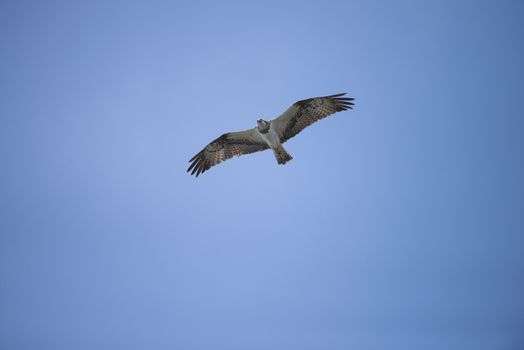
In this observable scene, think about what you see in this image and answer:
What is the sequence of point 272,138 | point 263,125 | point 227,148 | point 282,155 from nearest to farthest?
point 263,125, point 272,138, point 282,155, point 227,148

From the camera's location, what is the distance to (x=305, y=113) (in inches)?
520

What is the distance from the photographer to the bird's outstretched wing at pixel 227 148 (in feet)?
44.8

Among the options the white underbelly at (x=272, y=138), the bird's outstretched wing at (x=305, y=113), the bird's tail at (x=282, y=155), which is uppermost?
the bird's outstretched wing at (x=305, y=113)

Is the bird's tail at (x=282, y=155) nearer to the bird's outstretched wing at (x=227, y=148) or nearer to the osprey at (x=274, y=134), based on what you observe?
the osprey at (x=274, y=134)

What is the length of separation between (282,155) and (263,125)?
3.62 feet

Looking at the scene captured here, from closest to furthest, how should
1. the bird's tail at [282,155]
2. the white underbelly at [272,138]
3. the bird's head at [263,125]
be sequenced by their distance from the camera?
the bird's head at [263,125] < the white underbelly at [272,138] < the bird's tail at [282,155]

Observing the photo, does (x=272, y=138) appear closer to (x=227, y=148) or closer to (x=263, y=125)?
(x=263, y=125)

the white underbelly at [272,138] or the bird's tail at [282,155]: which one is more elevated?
the white underbelly at [272,138]

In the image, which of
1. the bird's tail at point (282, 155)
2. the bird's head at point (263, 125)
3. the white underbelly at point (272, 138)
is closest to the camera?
the bird's head at point (263, 125)

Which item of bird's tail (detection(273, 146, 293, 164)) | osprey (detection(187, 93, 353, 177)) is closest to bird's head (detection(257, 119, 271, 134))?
osprey (detection(187, 93, 353, 177))

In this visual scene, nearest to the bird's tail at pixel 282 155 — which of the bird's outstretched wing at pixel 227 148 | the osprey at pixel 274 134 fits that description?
the osprey at pixel 274 134

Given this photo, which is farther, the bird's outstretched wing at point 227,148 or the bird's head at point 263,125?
the bird's outstretched wing at point 227,148

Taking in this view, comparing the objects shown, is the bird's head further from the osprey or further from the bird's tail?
the bird's tail

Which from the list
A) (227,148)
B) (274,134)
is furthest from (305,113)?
(227,148)
